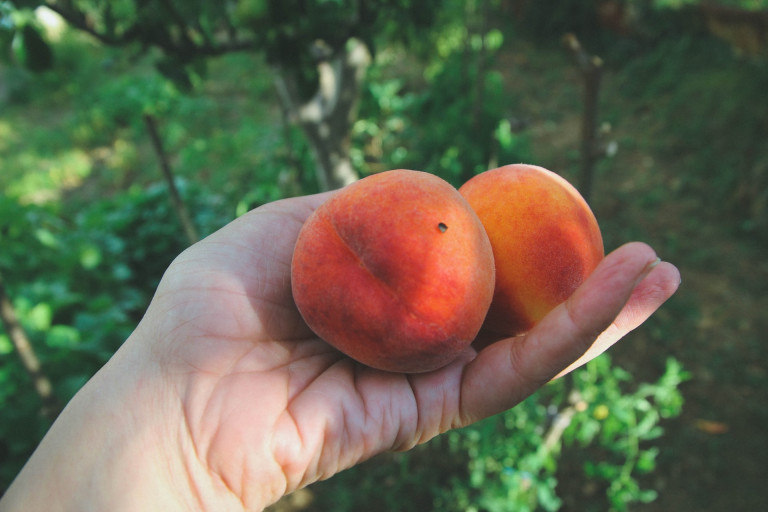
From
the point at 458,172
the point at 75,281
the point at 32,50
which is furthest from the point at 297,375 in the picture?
the point at 75,281

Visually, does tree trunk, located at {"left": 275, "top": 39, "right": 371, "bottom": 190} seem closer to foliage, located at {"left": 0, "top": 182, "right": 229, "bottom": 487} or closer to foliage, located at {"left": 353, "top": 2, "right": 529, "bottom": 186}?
foliage, located at {"left": 353, "top": 2, "right": 529, "bottom": 186}

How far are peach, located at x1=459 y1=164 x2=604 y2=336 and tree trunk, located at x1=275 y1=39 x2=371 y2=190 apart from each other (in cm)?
127

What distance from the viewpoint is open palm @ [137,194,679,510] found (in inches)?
44.3

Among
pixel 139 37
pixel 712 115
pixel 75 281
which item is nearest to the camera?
pixel 139 37

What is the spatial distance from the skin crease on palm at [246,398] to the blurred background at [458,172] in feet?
2.74

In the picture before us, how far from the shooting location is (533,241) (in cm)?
126

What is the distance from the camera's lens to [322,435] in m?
1.19

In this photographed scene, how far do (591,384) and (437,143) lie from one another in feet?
7.21

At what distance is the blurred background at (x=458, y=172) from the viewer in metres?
1.93

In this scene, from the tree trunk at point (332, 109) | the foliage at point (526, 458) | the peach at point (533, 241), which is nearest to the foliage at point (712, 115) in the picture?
the foliage at point (526, 458)

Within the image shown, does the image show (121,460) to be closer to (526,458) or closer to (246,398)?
(246,398)

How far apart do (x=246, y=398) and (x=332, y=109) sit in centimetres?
188

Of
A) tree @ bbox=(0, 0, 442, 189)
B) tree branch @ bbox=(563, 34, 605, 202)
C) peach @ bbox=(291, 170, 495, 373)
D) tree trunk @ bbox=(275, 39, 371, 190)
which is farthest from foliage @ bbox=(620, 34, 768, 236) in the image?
peach @ bbox=(291, 170, 495, 373)

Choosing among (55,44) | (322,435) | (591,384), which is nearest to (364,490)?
(591,384)
